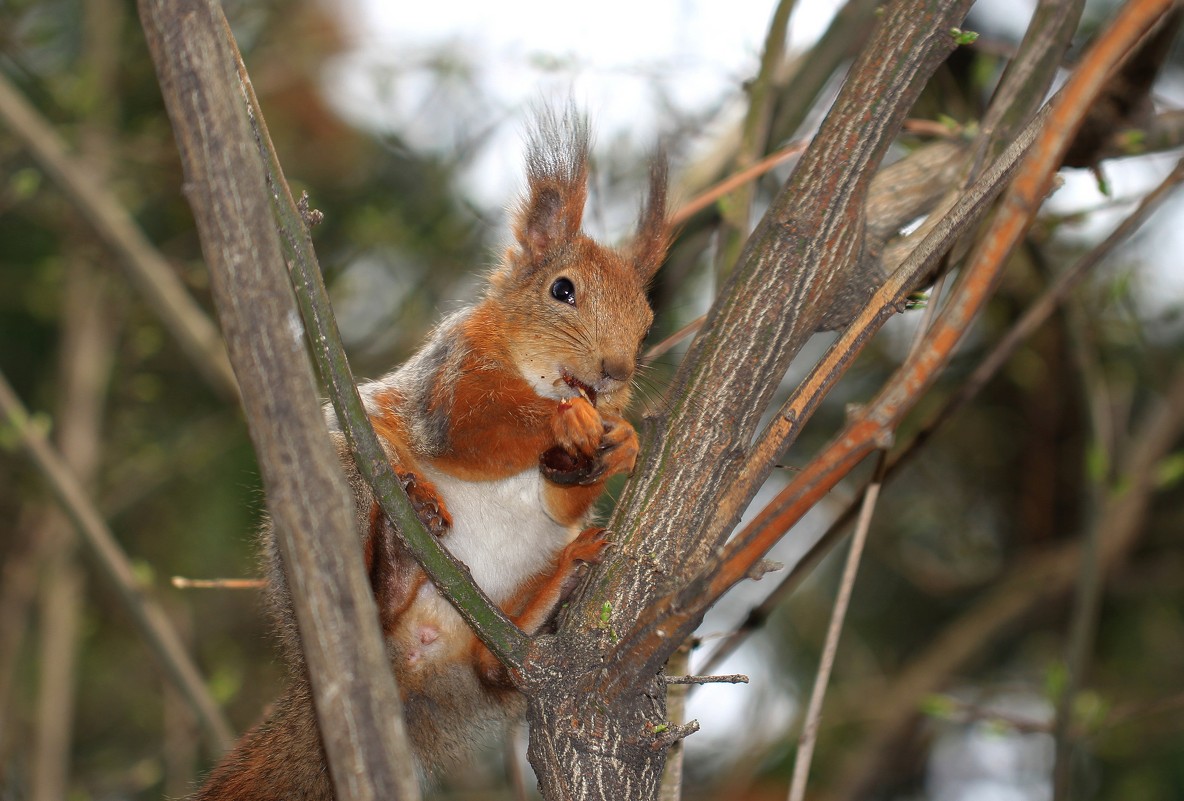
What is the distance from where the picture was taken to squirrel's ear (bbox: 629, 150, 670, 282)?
2777 millimetres

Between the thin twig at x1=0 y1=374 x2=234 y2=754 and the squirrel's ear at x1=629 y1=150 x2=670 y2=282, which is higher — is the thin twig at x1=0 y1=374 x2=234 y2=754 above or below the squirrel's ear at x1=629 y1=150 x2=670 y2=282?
below

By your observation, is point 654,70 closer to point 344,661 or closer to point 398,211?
point 398,211

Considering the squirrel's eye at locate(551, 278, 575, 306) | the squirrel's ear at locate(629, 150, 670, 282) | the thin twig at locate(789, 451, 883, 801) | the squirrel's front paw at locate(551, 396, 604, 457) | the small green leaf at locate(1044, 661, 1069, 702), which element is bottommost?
the small green leaf at locate(1044, 661, 1069, 702)

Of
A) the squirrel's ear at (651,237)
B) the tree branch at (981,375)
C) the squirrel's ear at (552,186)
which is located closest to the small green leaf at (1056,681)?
the tree branch at (981,375)

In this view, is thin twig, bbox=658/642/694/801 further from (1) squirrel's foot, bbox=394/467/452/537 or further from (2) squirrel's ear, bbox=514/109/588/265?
(2) squirrel's ear, bbox=514/109/588/265

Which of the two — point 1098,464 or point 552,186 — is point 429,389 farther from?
point 1098,464

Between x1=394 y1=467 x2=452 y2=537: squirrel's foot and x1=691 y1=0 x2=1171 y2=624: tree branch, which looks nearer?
x1=691 y1=0 x2=1171 y2=624: tree branch

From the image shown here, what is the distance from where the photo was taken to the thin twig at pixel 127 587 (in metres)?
2.94

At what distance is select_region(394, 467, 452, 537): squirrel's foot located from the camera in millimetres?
2201

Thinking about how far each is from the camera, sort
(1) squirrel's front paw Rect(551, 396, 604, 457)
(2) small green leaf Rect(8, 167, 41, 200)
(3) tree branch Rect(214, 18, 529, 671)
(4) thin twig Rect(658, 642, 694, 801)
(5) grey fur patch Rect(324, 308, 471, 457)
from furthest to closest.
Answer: (2) small green leaf Rect(8, 167, 41, 200), (5) grey fur patch Rect(324, 308, 471, 457), (1) squirrel's front paw Rect(551, 396, 604, 457), (4) thin twig Rect(658, 642, 694, 801), (3) tree branch Rect(214, 18, 529, 671)

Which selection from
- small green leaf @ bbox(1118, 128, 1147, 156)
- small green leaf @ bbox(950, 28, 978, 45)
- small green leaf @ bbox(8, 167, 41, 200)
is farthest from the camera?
small green leaf @ bbox(8, 167, 41, 200)

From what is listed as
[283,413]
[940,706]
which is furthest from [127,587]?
[940,706]

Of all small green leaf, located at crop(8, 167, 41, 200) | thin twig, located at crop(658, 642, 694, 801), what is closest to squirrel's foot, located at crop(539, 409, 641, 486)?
thin twig, located at crop(658, 642, 694, 801)

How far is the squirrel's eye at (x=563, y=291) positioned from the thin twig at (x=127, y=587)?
1380 millimetres
